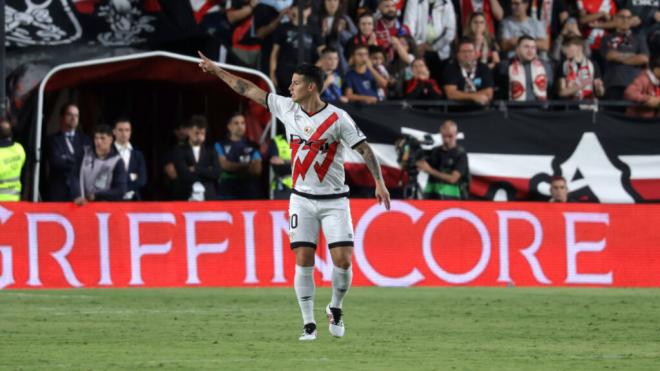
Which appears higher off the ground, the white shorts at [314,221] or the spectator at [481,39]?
the spectator at [481,39]

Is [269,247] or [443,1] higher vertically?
[443,1]

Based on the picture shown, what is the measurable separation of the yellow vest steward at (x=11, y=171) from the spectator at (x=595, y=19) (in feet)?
28.7

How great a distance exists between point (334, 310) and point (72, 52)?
9.01 metres

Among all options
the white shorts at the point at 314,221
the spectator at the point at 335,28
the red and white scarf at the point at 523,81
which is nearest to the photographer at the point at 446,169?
the red and white scarf at the point at 523,81

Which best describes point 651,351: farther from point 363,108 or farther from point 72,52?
point 72,52

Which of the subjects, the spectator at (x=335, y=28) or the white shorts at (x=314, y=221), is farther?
the spectator at (x=335, y=28)

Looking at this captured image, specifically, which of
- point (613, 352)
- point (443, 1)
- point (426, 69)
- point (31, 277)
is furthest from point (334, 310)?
point (443, 1)

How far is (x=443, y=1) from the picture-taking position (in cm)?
2106

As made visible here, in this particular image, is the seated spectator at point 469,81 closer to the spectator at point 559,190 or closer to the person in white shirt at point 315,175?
the spectator at point 559,190

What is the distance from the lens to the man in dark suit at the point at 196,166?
19.1 m

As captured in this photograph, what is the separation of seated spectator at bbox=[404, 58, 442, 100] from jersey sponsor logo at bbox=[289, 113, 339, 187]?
8.50m

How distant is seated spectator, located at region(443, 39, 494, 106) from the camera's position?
20.2 m

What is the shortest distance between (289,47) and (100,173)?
3.21 m

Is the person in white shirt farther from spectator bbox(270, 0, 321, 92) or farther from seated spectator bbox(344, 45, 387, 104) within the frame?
spectator bbox(270, 0, 321, 92)
